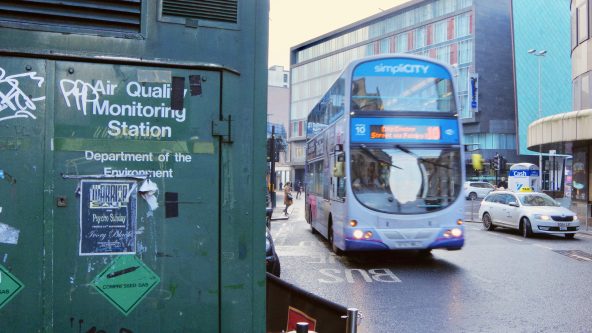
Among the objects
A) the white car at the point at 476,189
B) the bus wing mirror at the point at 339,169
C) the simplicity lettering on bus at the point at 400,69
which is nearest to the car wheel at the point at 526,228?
the simplicity lettering on bus at the point at 400,69

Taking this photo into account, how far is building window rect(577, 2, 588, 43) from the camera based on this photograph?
26.7 meters

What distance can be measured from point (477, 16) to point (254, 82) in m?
70.4

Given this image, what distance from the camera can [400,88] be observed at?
1124 cm

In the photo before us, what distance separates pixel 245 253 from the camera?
243cm

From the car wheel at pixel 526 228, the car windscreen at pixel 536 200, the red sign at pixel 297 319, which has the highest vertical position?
the car windscreen at pixel 536 200

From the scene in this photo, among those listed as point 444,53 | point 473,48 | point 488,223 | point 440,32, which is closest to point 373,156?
point 488,223

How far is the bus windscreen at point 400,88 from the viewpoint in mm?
11180

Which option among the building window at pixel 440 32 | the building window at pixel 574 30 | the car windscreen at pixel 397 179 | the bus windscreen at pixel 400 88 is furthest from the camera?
the building window at pixel 440 32

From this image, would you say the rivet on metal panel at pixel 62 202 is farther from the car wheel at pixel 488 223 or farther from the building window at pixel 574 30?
the building window at pixel 574 30

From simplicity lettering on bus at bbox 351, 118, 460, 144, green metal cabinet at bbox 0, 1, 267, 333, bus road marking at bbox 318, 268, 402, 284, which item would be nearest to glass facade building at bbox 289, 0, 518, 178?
simplicity lettering on bus at bbox 351, 118, 460, 144

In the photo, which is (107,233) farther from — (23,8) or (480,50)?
(480,50)

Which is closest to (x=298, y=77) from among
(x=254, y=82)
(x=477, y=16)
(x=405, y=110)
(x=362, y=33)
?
(x=362, y=33)

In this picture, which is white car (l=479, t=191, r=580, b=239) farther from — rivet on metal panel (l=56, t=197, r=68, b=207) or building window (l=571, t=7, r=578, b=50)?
rivet on metal panel (l=56, t=197, r=68, b=207)

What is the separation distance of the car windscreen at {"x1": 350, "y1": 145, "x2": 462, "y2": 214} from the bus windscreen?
89cm
